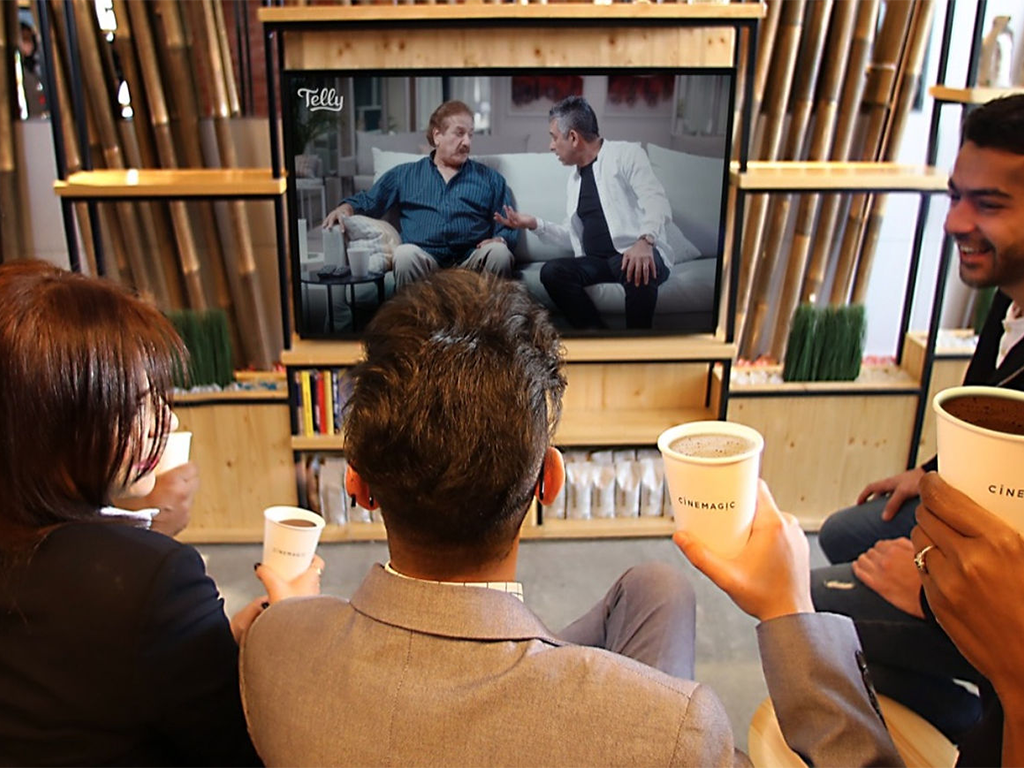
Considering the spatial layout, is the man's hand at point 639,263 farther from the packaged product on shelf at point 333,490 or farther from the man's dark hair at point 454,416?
the man's dark hair at point 454,416

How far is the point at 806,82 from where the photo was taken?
9.42ft

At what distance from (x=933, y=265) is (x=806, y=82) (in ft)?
2.69

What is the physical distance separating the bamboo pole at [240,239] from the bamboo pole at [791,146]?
167cm

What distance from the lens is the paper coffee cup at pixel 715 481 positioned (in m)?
1.00

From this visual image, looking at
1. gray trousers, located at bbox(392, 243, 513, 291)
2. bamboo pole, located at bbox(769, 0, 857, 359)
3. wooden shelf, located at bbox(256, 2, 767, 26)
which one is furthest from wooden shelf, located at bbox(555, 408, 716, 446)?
wooden shelf, located at bbox(256, 2, 767, 26)

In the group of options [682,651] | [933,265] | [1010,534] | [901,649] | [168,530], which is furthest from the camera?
[933,265]

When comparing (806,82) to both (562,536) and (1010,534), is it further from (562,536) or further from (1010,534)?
(1010,534)

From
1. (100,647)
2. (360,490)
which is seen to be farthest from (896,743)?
(100,647)

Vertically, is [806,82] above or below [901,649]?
above

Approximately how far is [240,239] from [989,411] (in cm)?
254

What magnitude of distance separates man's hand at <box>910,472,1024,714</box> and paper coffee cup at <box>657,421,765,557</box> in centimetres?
20

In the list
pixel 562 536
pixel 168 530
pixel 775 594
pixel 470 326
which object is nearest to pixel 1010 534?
pixel 775 594

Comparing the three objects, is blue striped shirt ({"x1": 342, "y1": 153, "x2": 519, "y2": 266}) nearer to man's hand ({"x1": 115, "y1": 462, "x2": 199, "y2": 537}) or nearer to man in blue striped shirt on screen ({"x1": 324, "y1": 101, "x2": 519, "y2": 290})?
man in blue striped shirt on screen ({"x1": 324, "y1": 101, "x2": 519, "y2": 290})

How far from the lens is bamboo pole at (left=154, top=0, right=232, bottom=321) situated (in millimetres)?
2773
